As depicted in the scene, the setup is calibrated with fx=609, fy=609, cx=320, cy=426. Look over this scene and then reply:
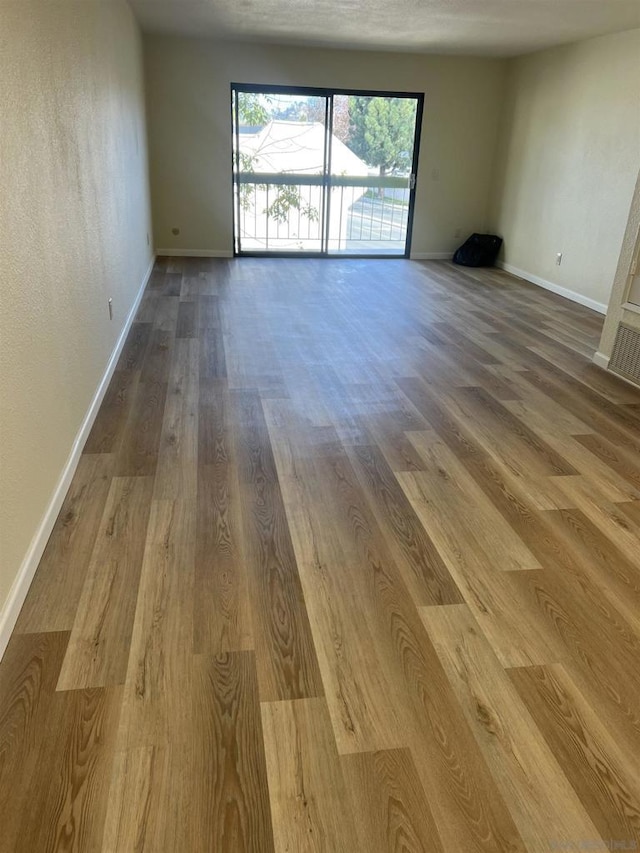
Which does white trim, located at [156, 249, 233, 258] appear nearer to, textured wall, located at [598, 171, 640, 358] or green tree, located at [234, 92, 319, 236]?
green tree, located at [234, 92, 319, 236]

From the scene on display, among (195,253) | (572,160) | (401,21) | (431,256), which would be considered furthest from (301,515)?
(431,256)

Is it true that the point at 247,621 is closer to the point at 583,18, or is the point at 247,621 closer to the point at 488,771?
the point at 488,771

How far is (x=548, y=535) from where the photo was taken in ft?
7.20

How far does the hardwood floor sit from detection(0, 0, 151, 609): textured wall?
258 mm

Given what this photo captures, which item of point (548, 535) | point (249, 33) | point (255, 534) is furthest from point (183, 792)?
point (249, 33)

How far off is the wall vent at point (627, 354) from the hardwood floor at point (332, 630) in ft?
1.20

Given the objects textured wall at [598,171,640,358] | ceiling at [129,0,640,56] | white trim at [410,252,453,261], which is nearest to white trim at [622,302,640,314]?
textured wall at [598,171,640,358]

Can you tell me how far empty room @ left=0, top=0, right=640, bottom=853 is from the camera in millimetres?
1290

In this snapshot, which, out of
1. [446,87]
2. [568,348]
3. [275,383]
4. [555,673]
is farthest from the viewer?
[446,87]

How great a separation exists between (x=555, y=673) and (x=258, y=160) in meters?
6.85

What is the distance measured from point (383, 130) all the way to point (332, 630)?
6.88 m

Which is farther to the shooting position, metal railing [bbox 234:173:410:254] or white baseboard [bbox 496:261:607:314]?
metal railing [bbox 234:173:410:254]

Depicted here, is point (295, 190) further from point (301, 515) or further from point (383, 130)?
point (301, 515)

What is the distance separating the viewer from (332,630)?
171cm
